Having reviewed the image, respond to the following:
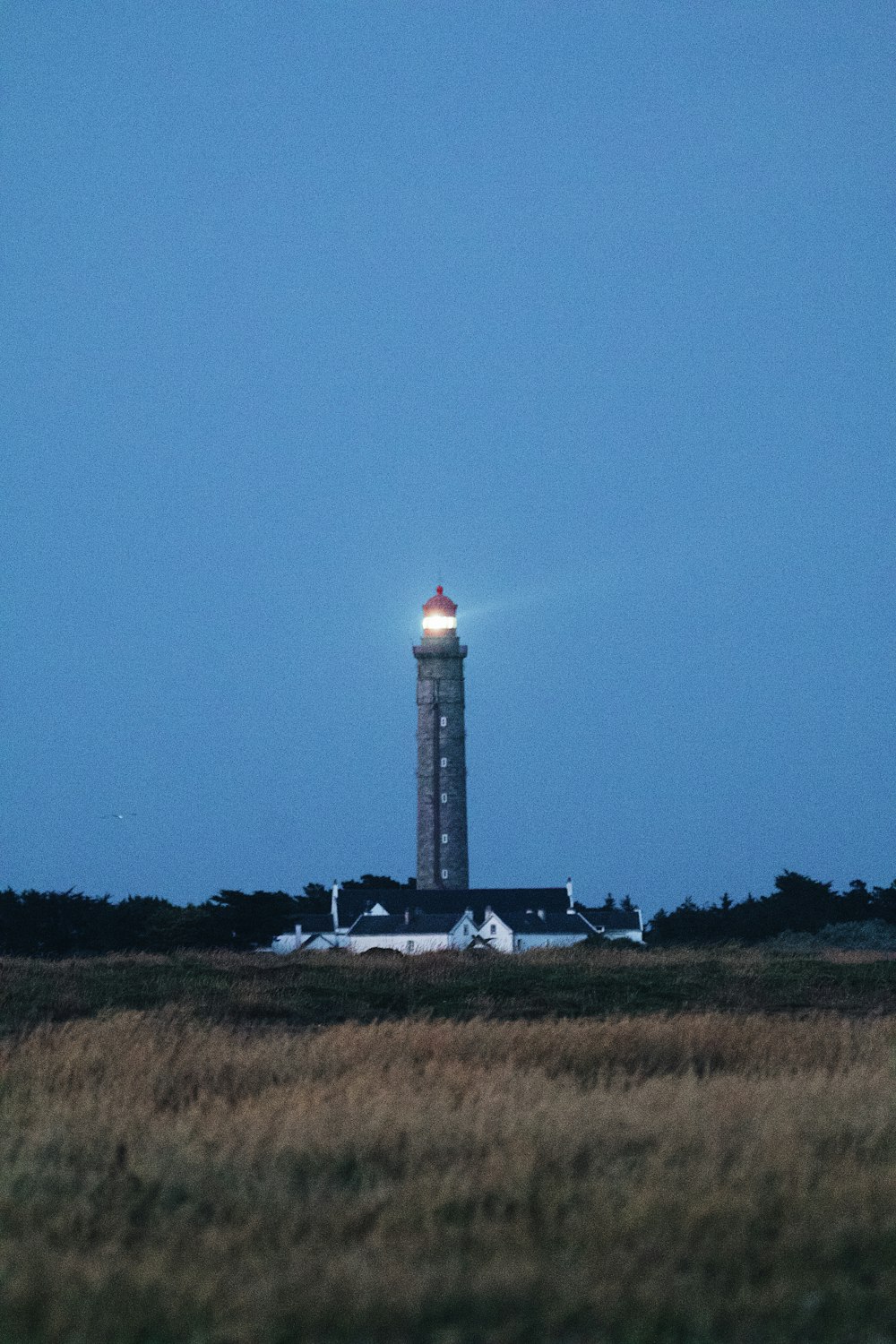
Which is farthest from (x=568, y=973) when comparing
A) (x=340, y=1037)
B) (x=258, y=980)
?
(x=340, y=1037)

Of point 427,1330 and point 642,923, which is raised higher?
point 642,923

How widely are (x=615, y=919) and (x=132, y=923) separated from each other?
30.7 metres

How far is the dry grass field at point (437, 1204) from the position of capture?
6992 mm

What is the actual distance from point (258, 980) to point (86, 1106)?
56.2 ft

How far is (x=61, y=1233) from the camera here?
8281mm

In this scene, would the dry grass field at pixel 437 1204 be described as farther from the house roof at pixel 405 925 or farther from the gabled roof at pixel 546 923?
the gabled roof at pixel 546 923

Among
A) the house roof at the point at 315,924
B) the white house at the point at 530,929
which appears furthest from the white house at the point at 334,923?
the white house at the point at 530,929

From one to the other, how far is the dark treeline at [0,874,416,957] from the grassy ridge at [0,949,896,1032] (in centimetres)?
2410

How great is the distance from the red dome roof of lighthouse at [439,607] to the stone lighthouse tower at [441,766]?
57.8 inches

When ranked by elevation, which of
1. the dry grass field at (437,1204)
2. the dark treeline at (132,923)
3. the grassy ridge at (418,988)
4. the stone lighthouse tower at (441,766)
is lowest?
the dry grass field at (437,1204)

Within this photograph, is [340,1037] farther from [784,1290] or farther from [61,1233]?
[784,1290]

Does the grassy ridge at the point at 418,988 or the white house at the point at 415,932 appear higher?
the white house at the point at 415,932

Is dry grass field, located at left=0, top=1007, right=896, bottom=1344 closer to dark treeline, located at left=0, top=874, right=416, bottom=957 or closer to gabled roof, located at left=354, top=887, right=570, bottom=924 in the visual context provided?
dark treeline, located at left=0, top=874, right=416, bottom=957

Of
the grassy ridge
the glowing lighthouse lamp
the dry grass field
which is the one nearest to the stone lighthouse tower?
the glowing lighthouse lamp
